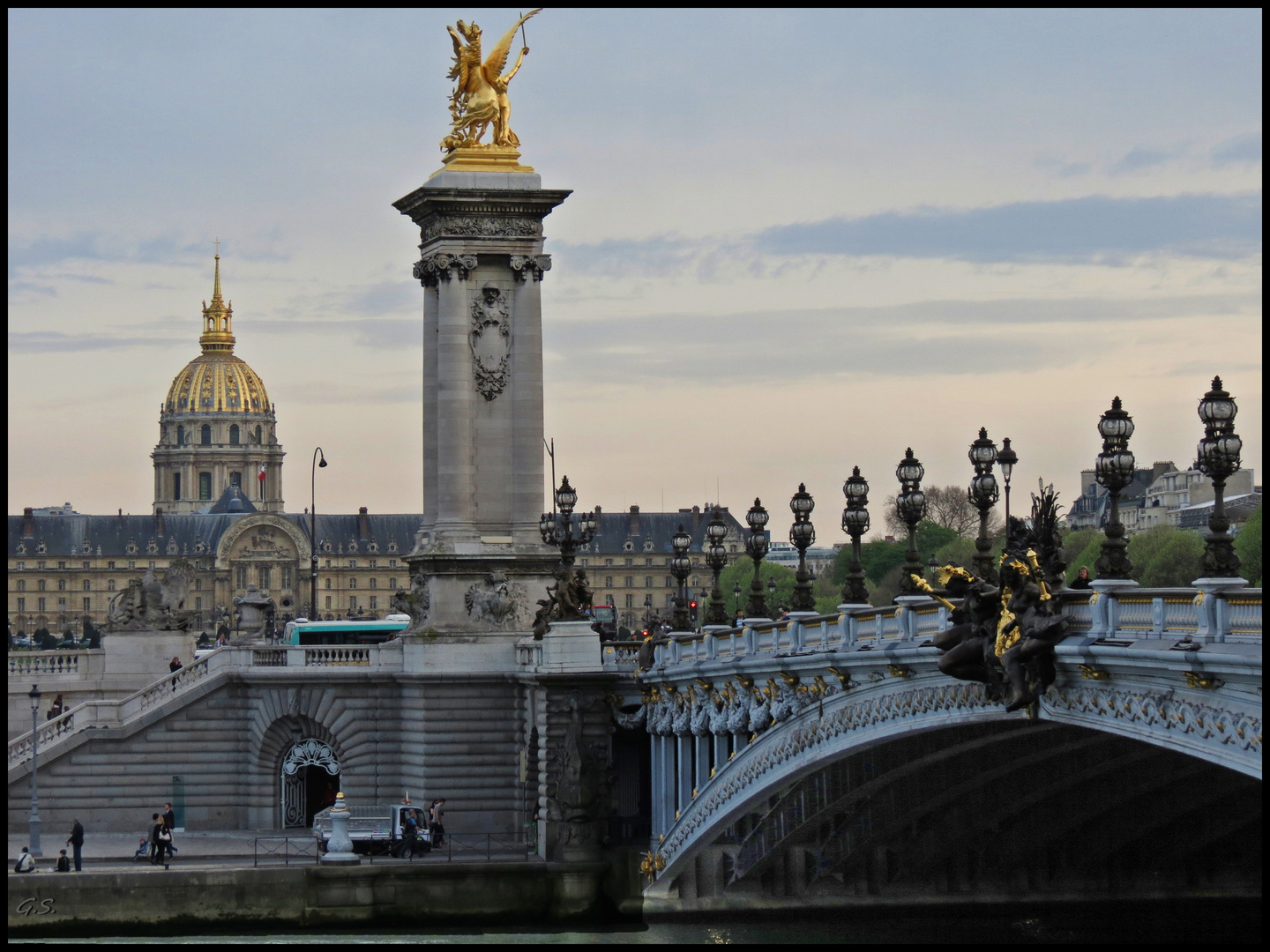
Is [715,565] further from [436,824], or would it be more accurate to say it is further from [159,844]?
[159,844]

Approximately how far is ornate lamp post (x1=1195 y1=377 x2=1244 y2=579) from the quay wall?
3029 cm

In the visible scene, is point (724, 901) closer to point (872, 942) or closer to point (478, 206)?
point (872, 942)

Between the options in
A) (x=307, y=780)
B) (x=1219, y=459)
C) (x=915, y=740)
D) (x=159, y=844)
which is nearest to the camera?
(x=1219, y=459)

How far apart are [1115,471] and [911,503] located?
9710 millimetres

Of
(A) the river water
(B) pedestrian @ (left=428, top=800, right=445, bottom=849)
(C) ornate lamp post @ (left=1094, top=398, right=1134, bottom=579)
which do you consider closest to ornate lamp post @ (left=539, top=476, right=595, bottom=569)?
(B) pedestrian @ (left=428, top=800, right=445, bottom=849)

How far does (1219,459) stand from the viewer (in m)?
30.0

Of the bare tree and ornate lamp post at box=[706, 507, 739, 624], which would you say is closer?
ornate lamp post at box=[706, 507, 739, 624]

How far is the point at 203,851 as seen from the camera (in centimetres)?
6062

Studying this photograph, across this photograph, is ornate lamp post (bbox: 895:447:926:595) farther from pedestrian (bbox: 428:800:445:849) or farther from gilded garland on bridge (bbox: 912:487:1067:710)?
pedestrian (bbox: 428:800:445:849)

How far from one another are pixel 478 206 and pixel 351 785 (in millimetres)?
13807

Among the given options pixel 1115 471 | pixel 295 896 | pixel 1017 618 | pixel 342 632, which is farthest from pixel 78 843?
pixel 1115 471

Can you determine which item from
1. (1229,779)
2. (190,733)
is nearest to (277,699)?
(190,733)

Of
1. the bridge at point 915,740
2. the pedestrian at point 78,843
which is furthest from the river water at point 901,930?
the pedestrian at point 78,843

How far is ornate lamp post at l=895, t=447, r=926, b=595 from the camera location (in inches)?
1642
